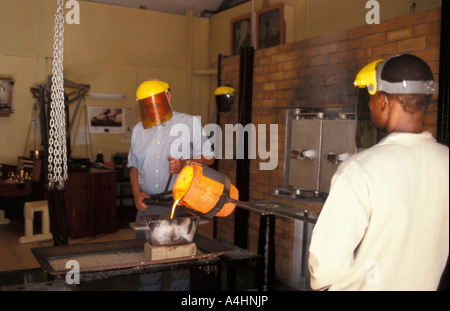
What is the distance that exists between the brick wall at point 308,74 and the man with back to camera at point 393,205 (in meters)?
2.04

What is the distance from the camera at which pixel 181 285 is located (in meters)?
3.17

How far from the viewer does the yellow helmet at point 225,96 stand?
217 inches

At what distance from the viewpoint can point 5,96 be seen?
7.67 meters

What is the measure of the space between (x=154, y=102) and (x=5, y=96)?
17.0 feet

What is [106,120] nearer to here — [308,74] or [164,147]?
[308,74]

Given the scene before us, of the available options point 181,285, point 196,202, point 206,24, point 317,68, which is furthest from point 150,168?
point 206,24

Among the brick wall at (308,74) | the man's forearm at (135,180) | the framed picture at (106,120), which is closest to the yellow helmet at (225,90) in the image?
the brick wall at (308,74)

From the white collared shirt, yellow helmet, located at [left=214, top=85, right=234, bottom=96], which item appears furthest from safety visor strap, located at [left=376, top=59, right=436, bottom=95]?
yellow helmet, located at [left=214, top=85, right=234, bottom=96]

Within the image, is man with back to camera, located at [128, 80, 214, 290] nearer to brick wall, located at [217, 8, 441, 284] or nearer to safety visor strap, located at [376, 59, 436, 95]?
brick wall, located at [217, 8, 441, 284]

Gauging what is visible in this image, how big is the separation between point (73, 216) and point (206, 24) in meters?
4.95

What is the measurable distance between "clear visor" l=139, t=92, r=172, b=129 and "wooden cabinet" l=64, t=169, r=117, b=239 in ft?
10.3

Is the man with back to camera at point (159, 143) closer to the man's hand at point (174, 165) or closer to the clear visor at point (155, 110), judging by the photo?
the clear visor at point (155, 110)

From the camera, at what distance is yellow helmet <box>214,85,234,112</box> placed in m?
5.52

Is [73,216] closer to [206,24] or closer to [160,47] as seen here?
[160,47]
